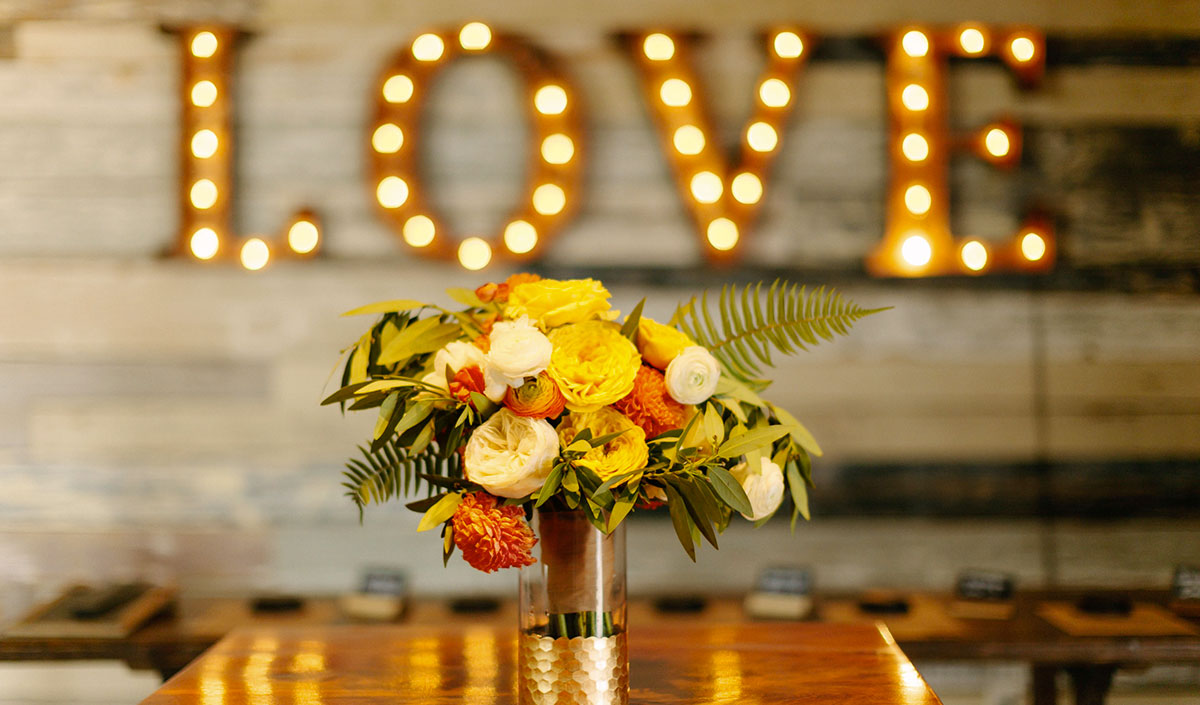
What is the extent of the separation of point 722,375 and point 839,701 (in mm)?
409

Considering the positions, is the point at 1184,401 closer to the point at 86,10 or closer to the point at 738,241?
the point at 738,241

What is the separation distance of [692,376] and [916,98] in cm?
149

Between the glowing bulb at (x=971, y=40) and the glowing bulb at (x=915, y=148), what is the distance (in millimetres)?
241

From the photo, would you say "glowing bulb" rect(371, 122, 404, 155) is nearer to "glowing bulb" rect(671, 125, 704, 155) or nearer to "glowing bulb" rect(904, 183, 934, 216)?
"glowing bulb" rect(671, 125, 704, 155)

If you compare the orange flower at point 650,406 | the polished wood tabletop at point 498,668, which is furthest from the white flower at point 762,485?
the polished wood tabletop at point 498,668

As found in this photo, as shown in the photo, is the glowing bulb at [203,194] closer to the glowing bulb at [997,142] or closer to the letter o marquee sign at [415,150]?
the letter o marquee sign at [415,150]

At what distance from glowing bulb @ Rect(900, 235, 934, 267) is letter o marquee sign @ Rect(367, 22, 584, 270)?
2.64 ft

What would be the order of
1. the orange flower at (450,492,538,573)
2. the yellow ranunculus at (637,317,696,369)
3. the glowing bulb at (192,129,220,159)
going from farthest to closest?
the glowing bulb at (192,129,220,159) → the yellow ranunculus at (637,317,696,369) → the orange flower at (450,492,538,573)

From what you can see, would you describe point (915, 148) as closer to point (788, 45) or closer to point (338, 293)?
point (788, 45)

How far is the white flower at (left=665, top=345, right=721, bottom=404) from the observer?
0.98 m

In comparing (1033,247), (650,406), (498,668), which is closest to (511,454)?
A: (650,406)

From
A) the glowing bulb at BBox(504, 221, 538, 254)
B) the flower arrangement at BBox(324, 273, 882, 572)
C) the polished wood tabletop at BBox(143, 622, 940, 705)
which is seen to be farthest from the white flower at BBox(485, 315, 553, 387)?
the glowing bulb at BBox(504, 221, 538, 254)

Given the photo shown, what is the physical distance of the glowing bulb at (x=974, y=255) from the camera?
2.16m

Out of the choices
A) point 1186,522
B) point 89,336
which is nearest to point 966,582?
point 1186,522
